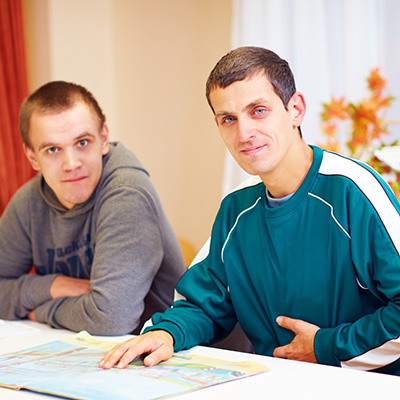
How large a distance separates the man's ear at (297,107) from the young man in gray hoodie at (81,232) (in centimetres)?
59

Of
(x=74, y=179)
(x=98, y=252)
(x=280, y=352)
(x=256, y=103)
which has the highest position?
(x=256, y=103)

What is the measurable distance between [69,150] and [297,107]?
0.77 meters

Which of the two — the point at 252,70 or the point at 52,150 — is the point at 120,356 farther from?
the point at 52,150

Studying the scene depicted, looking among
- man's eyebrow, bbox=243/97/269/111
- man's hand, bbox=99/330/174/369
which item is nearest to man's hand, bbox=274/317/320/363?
man's hand, bbox=99/330/174/369

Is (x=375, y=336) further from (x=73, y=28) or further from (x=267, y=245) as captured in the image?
(x=73, y=28)

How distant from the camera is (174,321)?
1.40 metres

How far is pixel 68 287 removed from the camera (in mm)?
1805

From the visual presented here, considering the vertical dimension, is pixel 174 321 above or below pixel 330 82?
below

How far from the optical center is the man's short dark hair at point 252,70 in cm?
136

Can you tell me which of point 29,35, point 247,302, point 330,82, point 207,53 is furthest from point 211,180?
point 247,302

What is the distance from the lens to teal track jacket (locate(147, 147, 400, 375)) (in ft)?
4.09

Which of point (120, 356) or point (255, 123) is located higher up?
point (255, 123)

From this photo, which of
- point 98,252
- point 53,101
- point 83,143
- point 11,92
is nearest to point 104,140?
point 83,143

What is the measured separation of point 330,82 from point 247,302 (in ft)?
5.68
